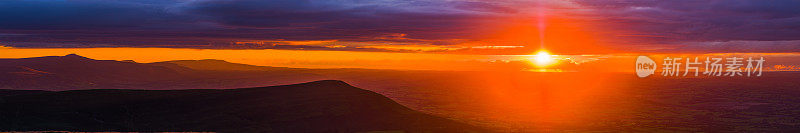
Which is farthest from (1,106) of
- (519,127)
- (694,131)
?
(694,131)

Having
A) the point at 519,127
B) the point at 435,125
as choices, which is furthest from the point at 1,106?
the point at 519,127

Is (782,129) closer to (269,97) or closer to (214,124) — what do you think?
(269,97)

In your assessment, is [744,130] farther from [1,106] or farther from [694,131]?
[1,106]

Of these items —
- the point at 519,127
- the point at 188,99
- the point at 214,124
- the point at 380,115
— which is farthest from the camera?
the point at 519,127

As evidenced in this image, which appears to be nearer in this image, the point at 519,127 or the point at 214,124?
the point at 214,124

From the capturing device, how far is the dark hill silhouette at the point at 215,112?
11306cm

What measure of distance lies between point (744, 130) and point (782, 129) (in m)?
12.3

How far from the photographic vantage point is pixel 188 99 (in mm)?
136375

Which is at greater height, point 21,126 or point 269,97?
point 269,97

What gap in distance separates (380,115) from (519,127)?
80768 mm

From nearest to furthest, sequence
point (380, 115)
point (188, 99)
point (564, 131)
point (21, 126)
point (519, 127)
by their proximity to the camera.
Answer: point (21, 126) < point (380, 115) < point (188, 99) < point (564, 131) < point (519, 127)

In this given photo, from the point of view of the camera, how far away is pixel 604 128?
186 m

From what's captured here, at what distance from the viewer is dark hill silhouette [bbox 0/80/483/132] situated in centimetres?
Answer: 11306

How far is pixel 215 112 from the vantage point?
126 m
